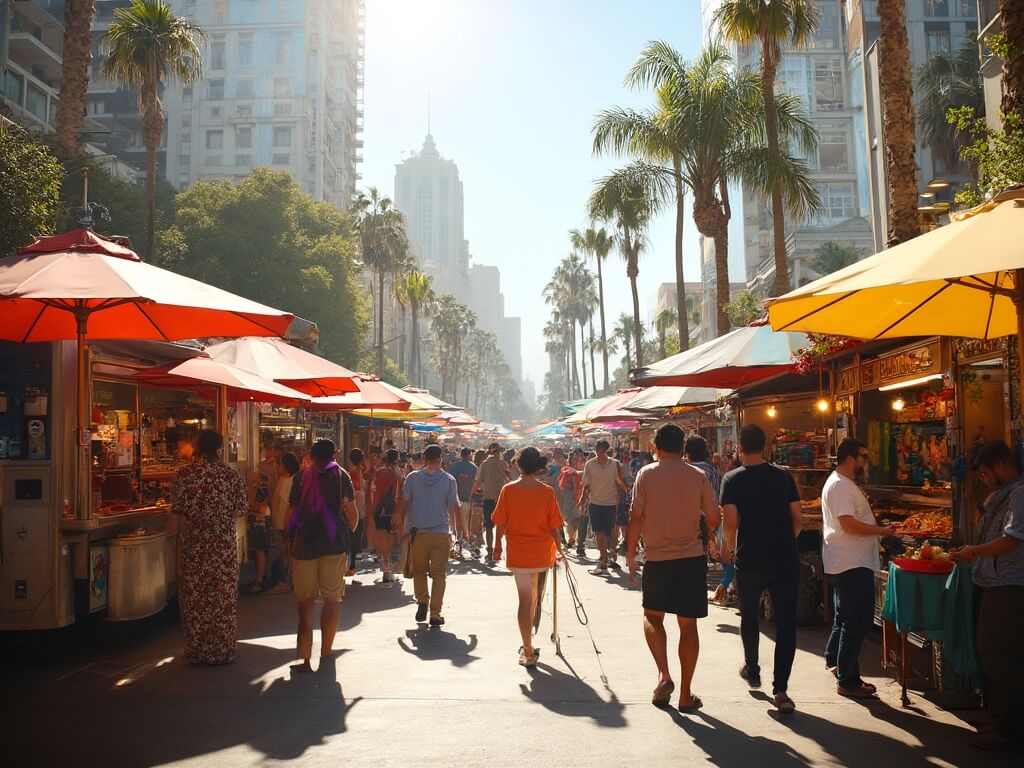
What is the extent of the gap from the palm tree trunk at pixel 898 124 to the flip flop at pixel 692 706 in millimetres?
7083

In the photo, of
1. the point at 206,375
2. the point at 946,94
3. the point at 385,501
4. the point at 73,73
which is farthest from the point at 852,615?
the point at 946,94

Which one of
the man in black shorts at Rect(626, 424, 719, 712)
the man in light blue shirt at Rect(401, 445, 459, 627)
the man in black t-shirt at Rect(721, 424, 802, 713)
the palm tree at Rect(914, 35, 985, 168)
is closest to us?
the man in black shorts at Rect(626, 424, 719, 712)

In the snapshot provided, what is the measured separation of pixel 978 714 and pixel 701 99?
57.1ft

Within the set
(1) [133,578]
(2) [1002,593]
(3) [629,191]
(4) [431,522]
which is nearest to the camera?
(2) [1002,593]

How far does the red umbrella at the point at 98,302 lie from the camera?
6.73 metres

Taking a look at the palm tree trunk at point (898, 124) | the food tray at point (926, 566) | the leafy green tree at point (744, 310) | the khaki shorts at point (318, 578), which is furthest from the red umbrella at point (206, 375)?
the leafy green tree at point (744, 310)

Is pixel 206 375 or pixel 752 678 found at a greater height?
pixel 206 375

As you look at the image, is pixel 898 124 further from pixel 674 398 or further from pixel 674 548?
pixel 674 548

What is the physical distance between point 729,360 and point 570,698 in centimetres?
533

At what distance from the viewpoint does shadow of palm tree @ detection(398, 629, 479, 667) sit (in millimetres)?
7871

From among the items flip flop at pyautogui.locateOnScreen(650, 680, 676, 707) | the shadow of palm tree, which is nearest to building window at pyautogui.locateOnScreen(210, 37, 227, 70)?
the shadow of palm tree

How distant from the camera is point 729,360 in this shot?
10.7 meters

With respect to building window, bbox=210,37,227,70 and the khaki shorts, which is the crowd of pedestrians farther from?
building window, bbox=210,37,227,70

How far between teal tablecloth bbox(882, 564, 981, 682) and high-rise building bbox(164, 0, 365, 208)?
87827mm
